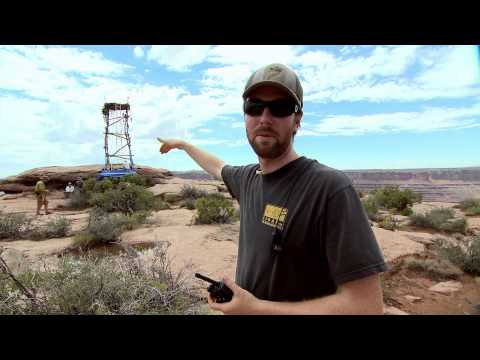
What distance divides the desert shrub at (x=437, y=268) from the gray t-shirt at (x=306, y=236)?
17.1ft

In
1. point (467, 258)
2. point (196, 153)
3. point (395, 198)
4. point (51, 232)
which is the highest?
point (196, 153)

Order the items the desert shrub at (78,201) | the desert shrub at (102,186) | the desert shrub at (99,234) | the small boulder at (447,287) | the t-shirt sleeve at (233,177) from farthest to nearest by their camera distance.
A: the desert shrub at (78,201)
the desert shrub at (102,186)
the desert shrub at (99,234)
the small boulder at (447,287)
the t-shirt sleeve at (233,177)

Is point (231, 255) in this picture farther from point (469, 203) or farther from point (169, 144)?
point (469, 203)

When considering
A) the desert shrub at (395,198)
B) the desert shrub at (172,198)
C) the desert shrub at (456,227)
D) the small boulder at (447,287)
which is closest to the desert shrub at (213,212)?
the small boulder at (447,287)

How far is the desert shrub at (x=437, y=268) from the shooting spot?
208 inches

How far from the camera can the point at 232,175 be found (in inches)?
71.7

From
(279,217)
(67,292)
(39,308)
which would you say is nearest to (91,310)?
(67,292)

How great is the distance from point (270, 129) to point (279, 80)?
195mm

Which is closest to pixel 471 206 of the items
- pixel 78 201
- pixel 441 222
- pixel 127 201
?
pixel 441 222

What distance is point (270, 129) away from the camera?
1292mm

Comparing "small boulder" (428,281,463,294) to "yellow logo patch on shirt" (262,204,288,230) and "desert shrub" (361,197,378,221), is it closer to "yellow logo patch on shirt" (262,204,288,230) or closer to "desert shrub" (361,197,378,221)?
"yellow logo patch on shirt" (262,204,288,230)

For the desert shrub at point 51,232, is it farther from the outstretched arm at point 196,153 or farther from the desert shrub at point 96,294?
the outstretched arm at point 196,153
